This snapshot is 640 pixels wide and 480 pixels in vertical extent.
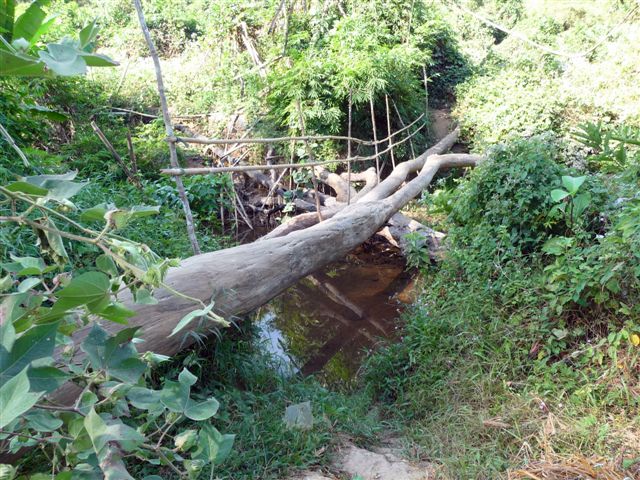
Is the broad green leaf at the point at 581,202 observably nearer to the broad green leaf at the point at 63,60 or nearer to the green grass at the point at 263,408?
the green grass at the point at 263,408

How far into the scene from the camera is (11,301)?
73cm

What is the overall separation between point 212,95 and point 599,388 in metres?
7.93

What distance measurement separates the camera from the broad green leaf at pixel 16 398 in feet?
1.82

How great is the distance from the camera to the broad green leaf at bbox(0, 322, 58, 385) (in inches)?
25.6

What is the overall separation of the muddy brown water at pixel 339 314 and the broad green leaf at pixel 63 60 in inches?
116

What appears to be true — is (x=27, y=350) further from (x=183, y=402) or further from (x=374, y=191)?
(x=374, y=191)

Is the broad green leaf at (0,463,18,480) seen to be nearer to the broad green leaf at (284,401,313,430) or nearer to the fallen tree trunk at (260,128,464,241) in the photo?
the broad green leaf at (284,401,313,430)

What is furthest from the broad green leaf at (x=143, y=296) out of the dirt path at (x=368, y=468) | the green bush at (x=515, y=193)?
the green bush at (x=515, y=193)

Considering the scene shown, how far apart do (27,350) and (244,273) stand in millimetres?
2334

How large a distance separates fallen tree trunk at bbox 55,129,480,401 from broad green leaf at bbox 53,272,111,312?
52.5 inches

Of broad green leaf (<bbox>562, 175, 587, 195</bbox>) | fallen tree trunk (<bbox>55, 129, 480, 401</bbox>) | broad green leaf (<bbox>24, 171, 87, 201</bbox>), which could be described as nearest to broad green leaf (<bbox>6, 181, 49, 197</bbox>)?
broad green leaf (<bbox>24, 171, 87, 201</bbox>)

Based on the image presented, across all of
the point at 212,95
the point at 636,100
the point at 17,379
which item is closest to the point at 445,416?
the point at 17,379

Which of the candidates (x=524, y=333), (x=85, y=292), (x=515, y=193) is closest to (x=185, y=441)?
(x=85, y=292)

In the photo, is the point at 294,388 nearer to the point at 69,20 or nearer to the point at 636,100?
the point at 636,100
